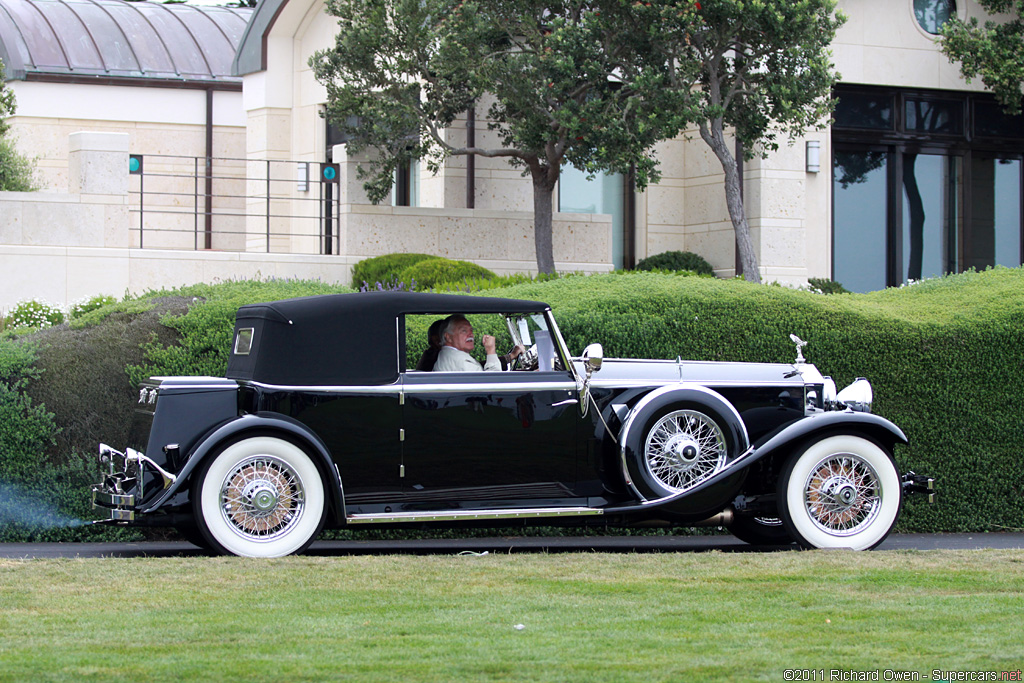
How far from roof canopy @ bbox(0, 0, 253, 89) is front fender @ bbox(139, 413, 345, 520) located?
63.9 feet

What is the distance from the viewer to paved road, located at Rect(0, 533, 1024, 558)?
8391 mm

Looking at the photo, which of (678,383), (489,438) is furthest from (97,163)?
(678,383)

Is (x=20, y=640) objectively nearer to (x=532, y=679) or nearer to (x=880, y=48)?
(x=532, y=679)

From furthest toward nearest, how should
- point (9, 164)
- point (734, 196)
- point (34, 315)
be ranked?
point (9, 164), point (734, 196), point (34, 315)

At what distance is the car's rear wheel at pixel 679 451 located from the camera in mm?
7988

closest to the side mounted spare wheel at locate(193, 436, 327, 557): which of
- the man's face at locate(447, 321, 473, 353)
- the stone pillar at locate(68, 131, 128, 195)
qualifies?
the man's face at locate(447, 321, 473, 353)

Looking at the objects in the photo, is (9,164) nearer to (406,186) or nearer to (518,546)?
(406,186)

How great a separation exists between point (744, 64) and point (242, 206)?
1230 centimetres

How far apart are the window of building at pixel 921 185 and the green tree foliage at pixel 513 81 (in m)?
5.46

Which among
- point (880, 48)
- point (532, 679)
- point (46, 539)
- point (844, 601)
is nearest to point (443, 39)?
point (880, 48)

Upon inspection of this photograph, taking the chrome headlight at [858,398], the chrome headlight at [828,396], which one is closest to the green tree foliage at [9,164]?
the chrome headlight at [828,396]

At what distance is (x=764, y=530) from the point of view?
8953 mm

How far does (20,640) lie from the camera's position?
17.1 feet

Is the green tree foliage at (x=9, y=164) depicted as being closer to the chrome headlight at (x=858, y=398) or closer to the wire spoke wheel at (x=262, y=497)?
the wire spoke wheel at (x=262, y=497)
